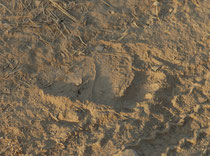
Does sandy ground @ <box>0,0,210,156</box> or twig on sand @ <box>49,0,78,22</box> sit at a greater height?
twig on sand @ <box>49,0,78,22</box>

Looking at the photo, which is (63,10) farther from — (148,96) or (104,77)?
(148,96)

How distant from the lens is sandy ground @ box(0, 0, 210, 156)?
8.96ft

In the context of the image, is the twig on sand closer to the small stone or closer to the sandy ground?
the sandy ground

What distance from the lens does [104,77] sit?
9.26 feet

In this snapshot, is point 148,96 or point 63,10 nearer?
point 148,96

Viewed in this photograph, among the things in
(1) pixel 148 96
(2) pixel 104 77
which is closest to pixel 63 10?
(2) pixel 104 77

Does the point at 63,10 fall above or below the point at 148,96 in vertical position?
above

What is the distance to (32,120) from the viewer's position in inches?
108

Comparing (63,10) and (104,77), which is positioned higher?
(63,10)

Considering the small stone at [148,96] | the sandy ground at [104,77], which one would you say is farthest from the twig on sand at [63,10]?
the small stone at [148,96]

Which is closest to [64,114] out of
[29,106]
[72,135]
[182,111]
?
[72,135]

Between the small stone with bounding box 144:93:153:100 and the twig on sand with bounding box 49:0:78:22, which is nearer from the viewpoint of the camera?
the small stone with bounding box 144:93:153:100

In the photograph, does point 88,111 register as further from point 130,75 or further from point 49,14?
point 49,14

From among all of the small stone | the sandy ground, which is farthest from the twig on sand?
the small stone
